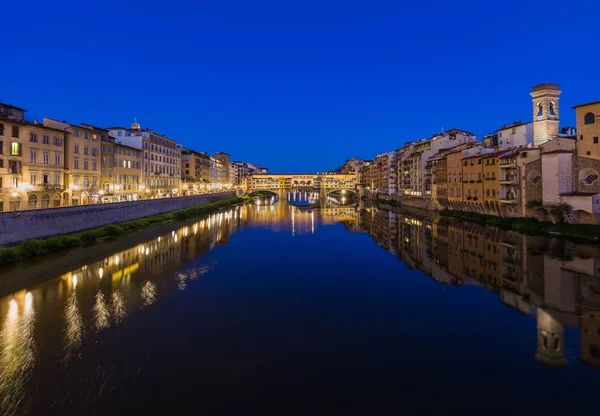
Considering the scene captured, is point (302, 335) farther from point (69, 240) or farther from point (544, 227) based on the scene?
point (544, 227)

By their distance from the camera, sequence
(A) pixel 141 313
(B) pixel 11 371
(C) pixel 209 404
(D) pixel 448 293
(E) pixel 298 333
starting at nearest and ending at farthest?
(C) pixel 209 404
(B) pixel 11 371
(E) pixel 298 333
(A) pixel 141 313
(D) pixel 448 293

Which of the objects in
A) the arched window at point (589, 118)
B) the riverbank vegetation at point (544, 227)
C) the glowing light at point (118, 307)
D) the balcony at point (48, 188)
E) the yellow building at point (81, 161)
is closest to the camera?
the glowing light at point (118, 307)

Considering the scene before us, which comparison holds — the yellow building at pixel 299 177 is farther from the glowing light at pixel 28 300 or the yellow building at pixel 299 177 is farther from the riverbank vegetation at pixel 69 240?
the glowing light at pixel 28 300

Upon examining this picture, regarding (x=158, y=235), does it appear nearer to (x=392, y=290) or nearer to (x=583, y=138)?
(x=392, y=290)

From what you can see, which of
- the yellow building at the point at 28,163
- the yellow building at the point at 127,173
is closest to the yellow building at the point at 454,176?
the yellow building at the point at 127,173

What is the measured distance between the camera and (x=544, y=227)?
1170 inches

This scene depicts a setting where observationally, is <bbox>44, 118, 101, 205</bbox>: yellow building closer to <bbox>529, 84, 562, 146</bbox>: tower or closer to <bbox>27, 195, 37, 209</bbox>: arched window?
<bbox>27, 195, 37, 209</bbox>: arched window

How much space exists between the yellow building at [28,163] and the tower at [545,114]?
45.5 meters

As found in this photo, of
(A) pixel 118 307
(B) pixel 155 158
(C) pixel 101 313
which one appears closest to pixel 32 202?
(A) pixel 118 307

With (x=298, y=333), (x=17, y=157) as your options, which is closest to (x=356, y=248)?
(x=298, y=333)

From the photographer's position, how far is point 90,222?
1162 inches

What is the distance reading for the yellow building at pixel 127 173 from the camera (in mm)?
43656

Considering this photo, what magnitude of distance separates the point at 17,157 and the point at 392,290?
29687mm

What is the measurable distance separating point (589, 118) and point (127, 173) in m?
46.9
